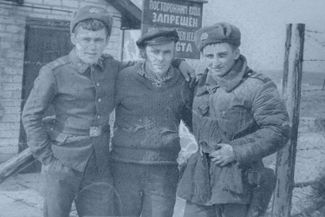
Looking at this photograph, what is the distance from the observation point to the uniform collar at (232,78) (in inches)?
121

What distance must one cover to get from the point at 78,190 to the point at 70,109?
539 millimetres

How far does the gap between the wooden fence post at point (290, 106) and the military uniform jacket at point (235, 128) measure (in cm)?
142

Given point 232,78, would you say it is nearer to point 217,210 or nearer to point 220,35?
point 220,35

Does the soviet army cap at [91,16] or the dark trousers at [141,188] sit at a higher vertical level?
the soviet army cap at [91,16]

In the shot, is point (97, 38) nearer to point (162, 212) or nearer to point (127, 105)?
point (127, 105)

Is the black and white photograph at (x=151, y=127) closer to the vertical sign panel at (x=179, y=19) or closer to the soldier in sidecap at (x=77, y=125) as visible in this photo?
the soldier in sidecap at (x=77, y=125)

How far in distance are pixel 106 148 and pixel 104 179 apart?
0.21 meters

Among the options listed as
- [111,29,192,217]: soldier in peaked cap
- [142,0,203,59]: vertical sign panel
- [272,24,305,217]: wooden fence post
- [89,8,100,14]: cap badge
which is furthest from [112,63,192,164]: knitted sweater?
A: [142,0,203,59]: vertical sign panel

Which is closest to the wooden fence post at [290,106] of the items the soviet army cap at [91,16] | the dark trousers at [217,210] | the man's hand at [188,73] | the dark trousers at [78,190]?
the man's hand at [188,73]

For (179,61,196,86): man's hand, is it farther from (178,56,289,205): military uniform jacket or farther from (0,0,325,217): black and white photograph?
(178,56,289,205): military uniform jacket

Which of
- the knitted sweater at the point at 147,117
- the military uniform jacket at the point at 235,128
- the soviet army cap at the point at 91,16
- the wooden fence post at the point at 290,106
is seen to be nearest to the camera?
the military uniform jacket at the point at 235,128

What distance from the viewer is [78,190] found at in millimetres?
3232

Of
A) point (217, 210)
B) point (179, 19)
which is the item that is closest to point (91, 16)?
point (217, 210)

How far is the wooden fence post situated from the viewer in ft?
14.6
